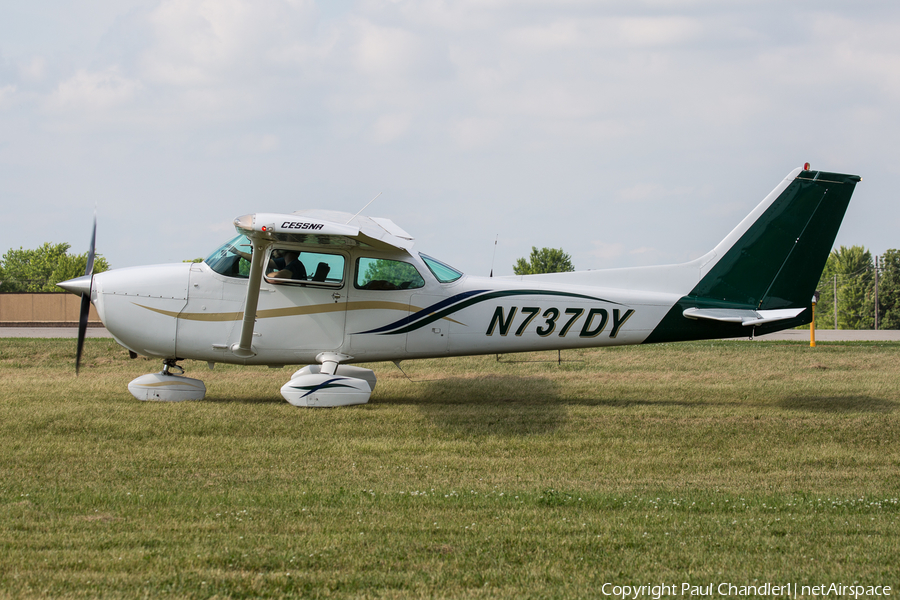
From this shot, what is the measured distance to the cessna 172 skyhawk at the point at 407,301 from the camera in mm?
10695

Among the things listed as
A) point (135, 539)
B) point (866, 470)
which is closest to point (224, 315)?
point (135, 539)

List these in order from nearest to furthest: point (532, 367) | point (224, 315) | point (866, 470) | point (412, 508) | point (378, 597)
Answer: point (378, 597) < point (412, 508) < point (866, 470) < point (224, 315) < point (532, 367)

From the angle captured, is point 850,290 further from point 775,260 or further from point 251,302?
point 251,302

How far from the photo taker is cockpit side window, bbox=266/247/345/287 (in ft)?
35.2

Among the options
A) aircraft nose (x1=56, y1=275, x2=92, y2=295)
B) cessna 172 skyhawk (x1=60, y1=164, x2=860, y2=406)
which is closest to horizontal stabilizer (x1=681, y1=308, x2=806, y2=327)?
cessna 172 skyhawk (x1=60, y1=164, x2=860, y2=406)

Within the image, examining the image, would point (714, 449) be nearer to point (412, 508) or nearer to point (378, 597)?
point (412, 508)

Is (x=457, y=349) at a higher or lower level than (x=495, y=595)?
higher

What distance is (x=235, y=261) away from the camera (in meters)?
10.8

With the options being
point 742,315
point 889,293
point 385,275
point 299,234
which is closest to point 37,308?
point 385,275

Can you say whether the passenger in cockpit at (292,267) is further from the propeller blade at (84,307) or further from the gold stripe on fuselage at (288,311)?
the propeller blade at (84,307)

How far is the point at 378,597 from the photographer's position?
3979mm

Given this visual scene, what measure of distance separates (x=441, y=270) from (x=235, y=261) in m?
3.10

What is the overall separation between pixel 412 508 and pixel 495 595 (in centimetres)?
179

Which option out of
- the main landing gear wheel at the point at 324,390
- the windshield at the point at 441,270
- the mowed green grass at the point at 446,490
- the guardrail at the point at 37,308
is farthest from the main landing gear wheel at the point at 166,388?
the guardrail at the point at 37,308
